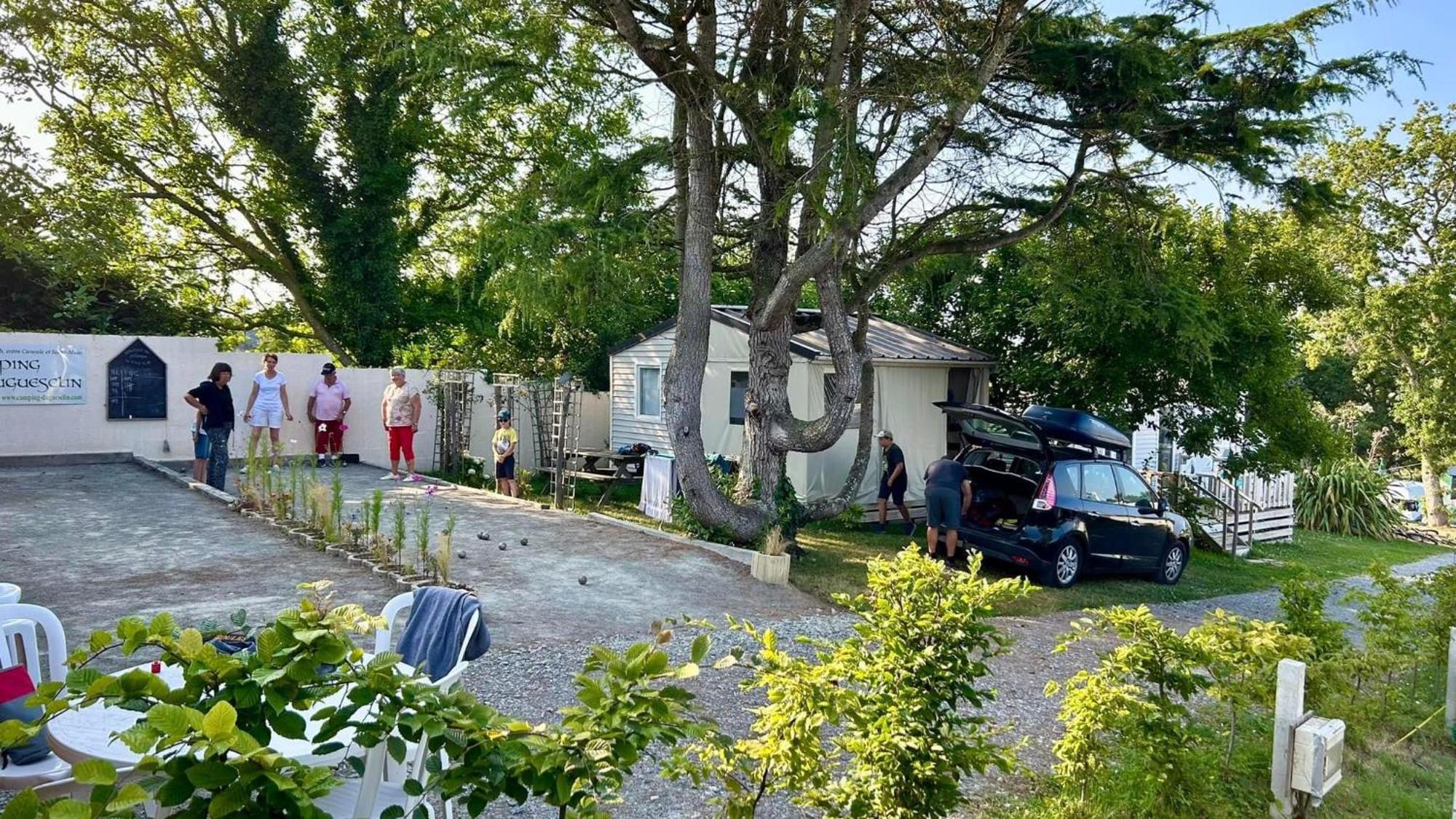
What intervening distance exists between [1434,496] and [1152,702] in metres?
29.5

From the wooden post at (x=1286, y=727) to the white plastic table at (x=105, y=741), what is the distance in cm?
393

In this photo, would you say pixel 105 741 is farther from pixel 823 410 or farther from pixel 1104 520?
pixel 823 410

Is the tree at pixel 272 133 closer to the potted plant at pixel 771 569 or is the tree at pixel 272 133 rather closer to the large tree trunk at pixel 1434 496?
the potted plant at pixel 771 569

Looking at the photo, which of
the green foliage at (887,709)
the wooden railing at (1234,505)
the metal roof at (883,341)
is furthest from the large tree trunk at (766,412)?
the green foliage at (887,709)

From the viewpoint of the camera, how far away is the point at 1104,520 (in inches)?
440

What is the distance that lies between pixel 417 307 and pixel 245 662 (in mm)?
21107

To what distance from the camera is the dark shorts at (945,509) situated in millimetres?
10945

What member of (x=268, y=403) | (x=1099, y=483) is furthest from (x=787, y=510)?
(x=268, y=403)

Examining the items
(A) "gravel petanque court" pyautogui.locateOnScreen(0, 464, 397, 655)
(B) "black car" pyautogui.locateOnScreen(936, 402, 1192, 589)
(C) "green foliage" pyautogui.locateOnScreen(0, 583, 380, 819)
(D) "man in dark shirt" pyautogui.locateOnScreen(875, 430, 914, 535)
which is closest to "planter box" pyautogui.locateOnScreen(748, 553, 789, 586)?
(B) "black car" pyautogui.locateOnScreen(936, 402, 1192, 589)

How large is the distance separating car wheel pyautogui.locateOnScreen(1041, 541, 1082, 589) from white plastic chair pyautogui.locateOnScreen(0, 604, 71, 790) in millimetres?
9379

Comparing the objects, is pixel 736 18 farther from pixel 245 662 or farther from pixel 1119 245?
pixel 245 662

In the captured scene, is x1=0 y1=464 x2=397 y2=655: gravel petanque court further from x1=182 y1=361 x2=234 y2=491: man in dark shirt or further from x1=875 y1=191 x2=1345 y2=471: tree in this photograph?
x1=875 y1=191 x2=1345 y2=471: tree

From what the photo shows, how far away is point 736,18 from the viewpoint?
11.4 meters

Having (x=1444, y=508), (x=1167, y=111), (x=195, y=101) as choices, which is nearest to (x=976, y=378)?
(x=1167, y=111)
